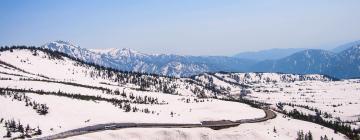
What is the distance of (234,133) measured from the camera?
433 ft

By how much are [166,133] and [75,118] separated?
26320 mm

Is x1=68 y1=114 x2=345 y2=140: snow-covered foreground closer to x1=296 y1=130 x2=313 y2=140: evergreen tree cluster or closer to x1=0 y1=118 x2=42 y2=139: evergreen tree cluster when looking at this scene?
x1=296 y1=130 x2=313 y2=140: evergreen tree cluster

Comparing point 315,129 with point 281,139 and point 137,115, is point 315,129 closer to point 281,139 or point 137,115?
point 281,139

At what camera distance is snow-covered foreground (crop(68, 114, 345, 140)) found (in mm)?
110375

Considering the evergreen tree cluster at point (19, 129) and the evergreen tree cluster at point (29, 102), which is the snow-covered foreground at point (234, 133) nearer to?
the evergreen tree cluster at point (19, 129)

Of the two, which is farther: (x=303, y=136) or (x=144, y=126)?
(x=303, y=136)

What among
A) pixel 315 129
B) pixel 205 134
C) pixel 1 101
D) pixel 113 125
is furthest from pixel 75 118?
pixel 315 129

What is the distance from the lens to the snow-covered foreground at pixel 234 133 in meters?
110

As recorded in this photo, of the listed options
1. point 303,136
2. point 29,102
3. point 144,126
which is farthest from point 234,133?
point 29,102

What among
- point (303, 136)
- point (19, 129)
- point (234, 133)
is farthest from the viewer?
point (303, 136)

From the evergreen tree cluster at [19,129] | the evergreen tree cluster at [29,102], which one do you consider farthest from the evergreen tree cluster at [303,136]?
the evergreen tree cluster at [19,129]

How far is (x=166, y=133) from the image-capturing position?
391 feet

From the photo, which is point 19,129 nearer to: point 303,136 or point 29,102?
point 29,102

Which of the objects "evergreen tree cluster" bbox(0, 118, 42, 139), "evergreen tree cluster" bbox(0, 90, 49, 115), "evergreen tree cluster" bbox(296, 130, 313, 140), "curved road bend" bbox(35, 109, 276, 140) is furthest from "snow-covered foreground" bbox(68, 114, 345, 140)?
"evergreen tree cluster" bbox(0, 90, 49, 115)
